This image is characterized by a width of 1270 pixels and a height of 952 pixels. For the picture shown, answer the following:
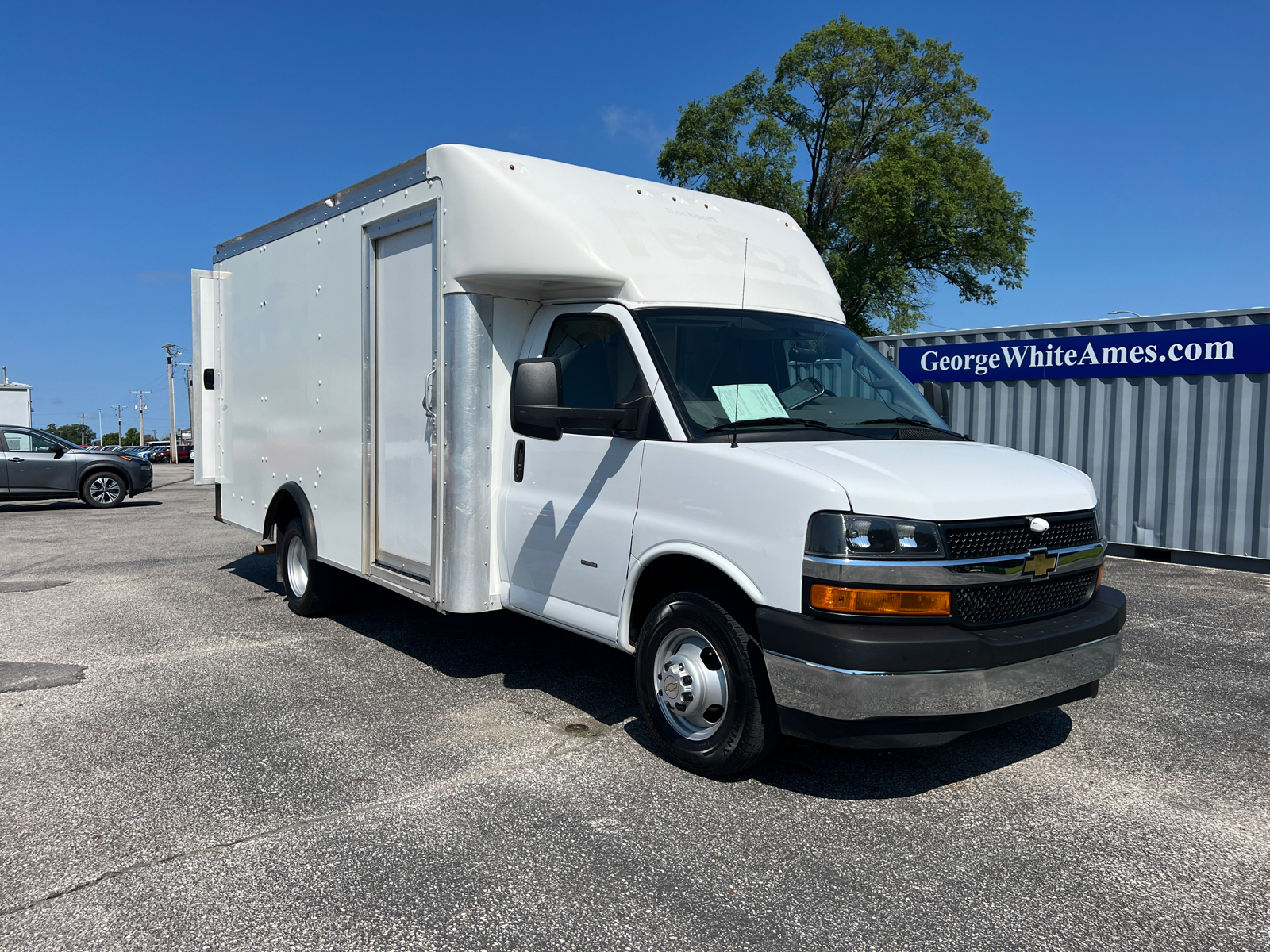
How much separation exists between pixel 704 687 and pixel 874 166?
2973 centimetres

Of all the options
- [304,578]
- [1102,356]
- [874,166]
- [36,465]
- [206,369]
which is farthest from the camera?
[874,166]

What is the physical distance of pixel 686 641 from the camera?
4.19 meters

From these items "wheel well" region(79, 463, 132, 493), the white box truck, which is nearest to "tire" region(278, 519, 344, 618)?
the white box truck

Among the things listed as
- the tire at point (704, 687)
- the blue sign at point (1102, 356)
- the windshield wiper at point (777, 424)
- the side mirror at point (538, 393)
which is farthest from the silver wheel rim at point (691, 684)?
the blue sign at point (1102, 356)

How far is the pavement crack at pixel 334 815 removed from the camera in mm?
3148

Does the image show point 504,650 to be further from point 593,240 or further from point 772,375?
point 593,240

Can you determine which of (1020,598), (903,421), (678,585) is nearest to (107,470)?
(678,585)

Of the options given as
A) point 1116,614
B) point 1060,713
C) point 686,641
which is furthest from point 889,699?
point 1060,713

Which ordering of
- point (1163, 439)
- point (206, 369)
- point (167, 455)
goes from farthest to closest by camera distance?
point (167, 455) < point (1163, 439) < point (206, 369)

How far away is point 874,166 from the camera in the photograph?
30609mm

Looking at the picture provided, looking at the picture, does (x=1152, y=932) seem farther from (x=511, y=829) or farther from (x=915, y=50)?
(x=915, y=50)

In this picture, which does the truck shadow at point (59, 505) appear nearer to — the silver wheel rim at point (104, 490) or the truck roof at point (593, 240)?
the silver wheel rim at point (104, 490)

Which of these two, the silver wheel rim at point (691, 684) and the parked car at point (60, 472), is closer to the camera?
the silver wheel rim at point (691, 684)

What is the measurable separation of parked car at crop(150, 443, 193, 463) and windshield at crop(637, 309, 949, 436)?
203 ft
